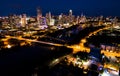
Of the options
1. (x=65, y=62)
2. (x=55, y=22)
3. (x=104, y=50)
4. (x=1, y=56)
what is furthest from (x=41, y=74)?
(x=55, y=22)

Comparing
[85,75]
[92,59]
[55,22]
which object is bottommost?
[85,75]

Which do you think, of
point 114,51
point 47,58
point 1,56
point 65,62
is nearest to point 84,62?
point 65,62

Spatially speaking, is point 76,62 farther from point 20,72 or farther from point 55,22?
point 55,22

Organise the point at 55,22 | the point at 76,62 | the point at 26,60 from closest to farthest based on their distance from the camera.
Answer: the point at 76,62 → the point at 26,60 → the point at 55,22

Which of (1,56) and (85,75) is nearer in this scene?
(85,75)

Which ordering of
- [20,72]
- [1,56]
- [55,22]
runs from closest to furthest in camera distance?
1. [20,72]
2. [1,56]
3. [55,22]

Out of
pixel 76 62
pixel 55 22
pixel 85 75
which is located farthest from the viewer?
pixel 55 22

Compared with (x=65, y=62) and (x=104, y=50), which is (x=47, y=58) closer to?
(x=65, y=62)

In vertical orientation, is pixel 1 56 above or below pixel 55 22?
below

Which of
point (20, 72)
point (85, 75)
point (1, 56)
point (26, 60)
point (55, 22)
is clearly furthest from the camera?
point (55, 22)
